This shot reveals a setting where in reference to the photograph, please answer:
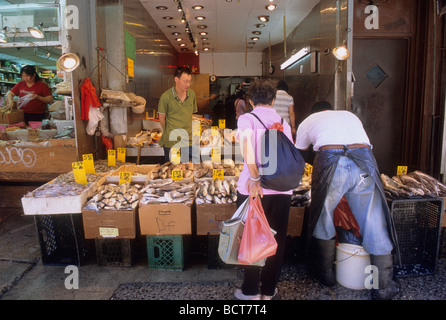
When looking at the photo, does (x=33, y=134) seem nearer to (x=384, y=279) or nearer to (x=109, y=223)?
(x=109, y=223)

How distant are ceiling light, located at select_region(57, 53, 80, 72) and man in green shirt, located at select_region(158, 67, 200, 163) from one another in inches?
49.4

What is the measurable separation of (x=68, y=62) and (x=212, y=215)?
2935 mm

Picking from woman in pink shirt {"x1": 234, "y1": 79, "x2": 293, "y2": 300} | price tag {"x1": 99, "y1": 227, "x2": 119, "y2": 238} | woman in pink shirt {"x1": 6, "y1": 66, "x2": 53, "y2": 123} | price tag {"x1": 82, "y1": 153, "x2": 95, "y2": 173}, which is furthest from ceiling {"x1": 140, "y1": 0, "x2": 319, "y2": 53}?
price tag {"x1": 99, "y1": 227, "x2": 119, "y2": 238}

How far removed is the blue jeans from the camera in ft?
10.4

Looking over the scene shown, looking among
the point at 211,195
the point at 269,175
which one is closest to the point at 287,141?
the point at 269,175

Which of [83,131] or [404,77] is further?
[404,77]

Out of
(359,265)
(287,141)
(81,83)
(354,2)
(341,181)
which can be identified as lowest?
(359,265)

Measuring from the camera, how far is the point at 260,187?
2.83 meters

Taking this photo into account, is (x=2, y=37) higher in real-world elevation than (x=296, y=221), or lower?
higher

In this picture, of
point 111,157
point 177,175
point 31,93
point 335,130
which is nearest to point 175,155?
point 177,175

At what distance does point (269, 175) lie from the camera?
9.04 ft

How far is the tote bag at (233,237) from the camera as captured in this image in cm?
283
